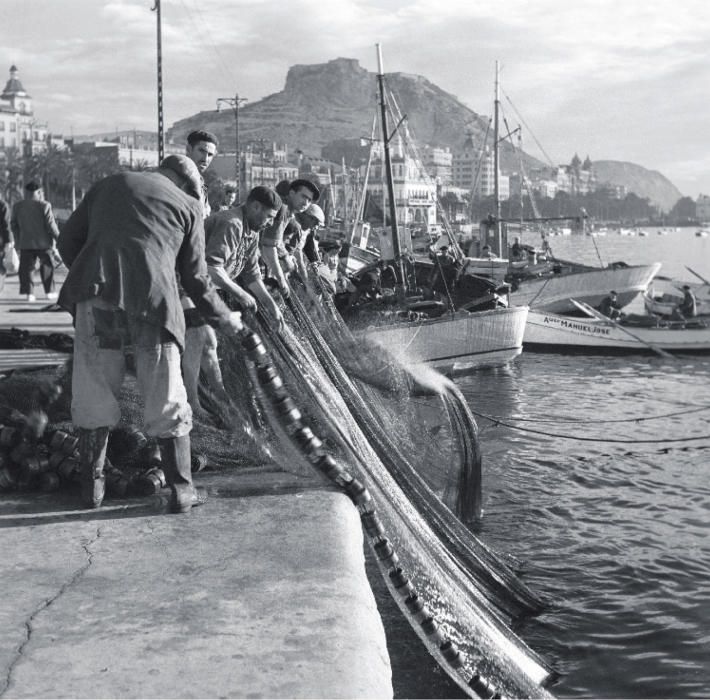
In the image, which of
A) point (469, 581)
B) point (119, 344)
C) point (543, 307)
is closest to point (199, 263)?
point (119, 344)

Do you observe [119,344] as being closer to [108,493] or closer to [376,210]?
[108,493]

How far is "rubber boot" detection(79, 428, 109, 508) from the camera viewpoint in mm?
4422

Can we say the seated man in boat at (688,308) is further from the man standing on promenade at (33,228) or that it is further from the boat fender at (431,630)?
the boat fender at (431,630)

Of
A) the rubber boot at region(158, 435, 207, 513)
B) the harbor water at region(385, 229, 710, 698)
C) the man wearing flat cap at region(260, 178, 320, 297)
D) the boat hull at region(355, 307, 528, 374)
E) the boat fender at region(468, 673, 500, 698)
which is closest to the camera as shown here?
the boat fender at region(468, 673, 500, 698)

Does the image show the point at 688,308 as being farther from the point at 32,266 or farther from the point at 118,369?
the point at 118,369

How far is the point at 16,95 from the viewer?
18138cm

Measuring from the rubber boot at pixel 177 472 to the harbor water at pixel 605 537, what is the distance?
4.08 ft

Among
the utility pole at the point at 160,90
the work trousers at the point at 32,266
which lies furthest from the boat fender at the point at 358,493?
the utility pole at the point at 160,90

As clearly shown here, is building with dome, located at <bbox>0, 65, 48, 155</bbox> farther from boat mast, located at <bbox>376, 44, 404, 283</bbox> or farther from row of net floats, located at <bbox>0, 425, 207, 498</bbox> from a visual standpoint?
row of net floats, located at <bbox>0, 425, 207, 498</bbox>

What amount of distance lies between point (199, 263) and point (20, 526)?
4.46ft

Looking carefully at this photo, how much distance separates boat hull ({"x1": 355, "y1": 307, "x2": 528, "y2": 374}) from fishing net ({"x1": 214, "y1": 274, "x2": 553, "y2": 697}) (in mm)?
7744

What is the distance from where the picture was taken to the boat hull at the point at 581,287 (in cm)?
2917

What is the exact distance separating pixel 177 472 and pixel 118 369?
0.53m

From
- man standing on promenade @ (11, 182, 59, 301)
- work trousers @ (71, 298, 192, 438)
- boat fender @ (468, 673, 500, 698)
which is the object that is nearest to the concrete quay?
work trousers @ (71, 298, 192, 438)
